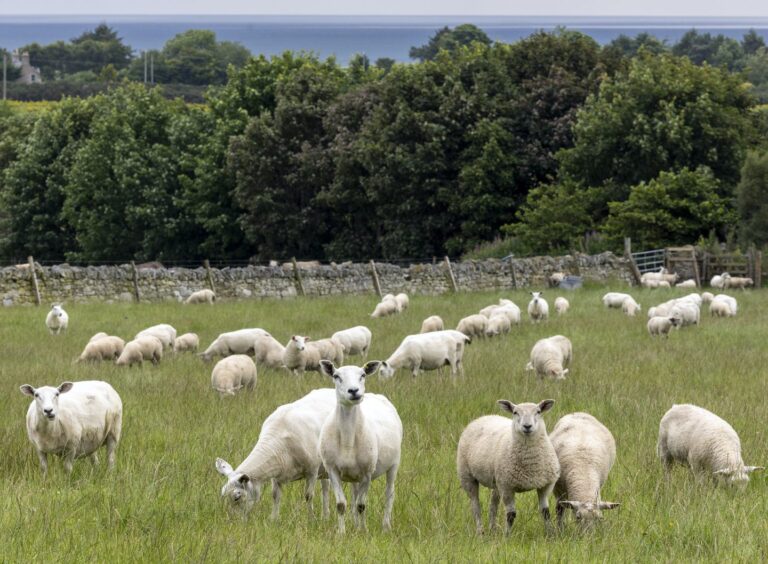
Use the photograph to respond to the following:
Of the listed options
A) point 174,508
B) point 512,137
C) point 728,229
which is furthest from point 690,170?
point 174,508

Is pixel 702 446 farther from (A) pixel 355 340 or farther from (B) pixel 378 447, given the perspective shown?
(A) pixel 355 340

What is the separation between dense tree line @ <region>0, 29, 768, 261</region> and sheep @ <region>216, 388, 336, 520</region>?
37694 millimetres

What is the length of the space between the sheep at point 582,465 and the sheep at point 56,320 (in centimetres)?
1777

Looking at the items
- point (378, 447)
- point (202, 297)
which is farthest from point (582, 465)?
point (202, 297)

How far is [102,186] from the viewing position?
6606 centimetres

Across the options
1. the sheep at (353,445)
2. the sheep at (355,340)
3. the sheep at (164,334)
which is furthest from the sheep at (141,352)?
the sheep at (353,445)

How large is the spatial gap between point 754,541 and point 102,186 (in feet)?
198

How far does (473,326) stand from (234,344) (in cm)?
571

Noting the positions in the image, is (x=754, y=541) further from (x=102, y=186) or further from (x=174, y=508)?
(x=102, y=186)

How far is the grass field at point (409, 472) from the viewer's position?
8.55 meters

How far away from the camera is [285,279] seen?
38.3 m

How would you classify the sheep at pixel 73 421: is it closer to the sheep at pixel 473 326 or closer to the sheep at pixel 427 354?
the sheep at pixel 427 354

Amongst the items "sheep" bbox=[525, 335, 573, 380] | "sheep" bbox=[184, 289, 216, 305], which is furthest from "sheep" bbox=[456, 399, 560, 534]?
"sheep" bbox=[184, 289, 216, 305]

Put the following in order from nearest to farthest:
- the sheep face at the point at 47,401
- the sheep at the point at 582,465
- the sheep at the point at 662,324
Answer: the sheep at the point at 582,465
the sheep face at the point at 47,401
the sheep at the point at 662,324
